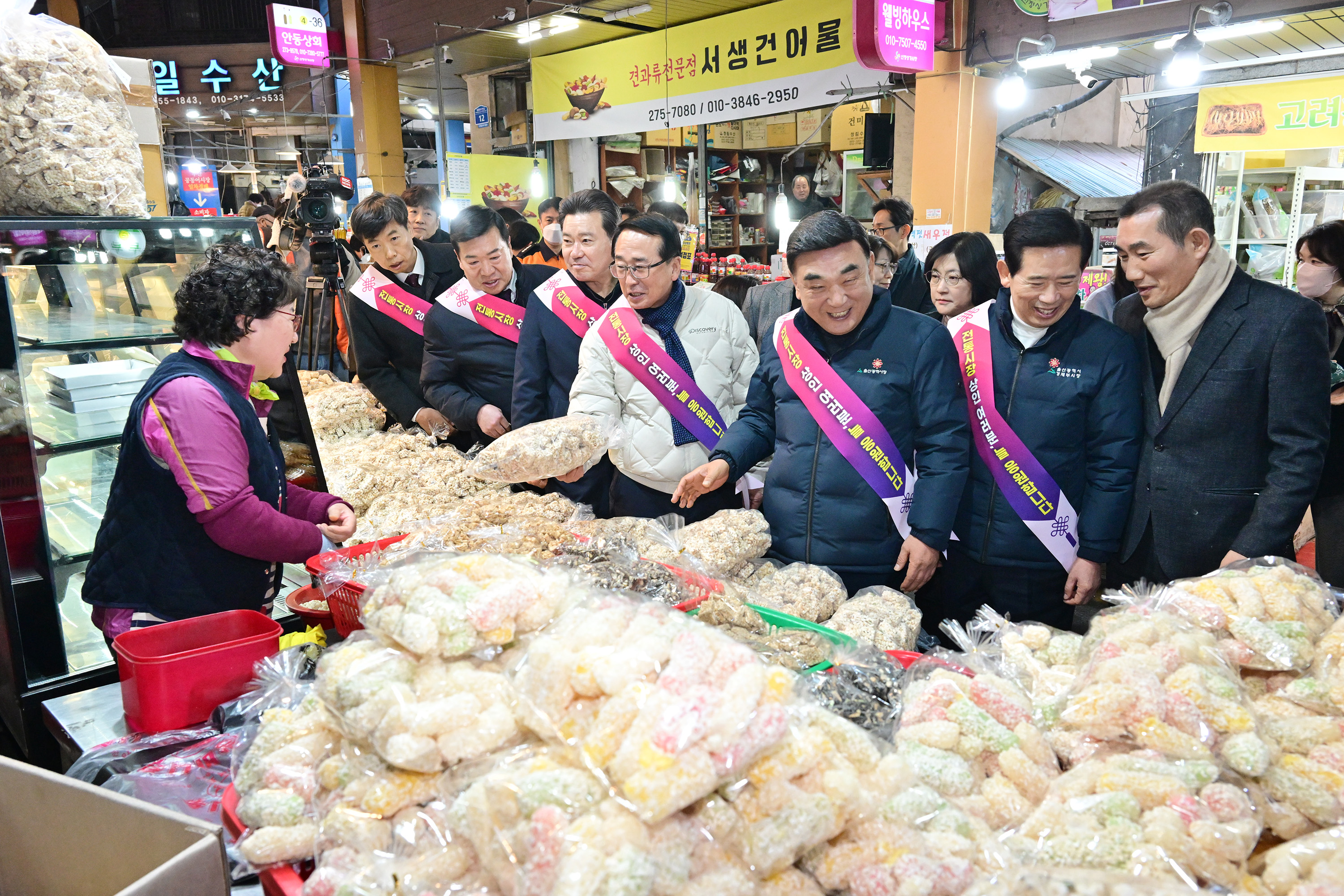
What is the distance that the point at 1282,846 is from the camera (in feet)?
3.15

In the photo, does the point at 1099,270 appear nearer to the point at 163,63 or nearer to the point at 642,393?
the point at 642,393

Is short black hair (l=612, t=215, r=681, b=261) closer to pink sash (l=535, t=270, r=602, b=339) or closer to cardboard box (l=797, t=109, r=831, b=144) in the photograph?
pink sash (l=535, t=270, r=602, b=339)

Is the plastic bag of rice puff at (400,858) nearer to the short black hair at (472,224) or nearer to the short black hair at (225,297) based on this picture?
the short black hair at (225,297)

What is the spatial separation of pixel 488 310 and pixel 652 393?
103 centimetres

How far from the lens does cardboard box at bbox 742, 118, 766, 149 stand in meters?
9.71

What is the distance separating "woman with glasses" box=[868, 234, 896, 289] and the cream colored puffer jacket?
43.4 inches

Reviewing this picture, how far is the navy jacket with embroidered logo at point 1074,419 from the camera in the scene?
2.18 m

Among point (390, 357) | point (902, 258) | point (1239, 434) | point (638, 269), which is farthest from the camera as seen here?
point (902, 258)

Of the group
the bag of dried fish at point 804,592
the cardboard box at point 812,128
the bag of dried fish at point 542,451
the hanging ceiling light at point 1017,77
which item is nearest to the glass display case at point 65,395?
the bag of dried fish at point 542,451

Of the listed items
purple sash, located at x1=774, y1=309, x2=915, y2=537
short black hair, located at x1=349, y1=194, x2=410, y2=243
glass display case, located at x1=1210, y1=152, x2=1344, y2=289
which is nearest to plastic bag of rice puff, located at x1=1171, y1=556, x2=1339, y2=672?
purple sash, located at x1=774, y1=309, x2=915, y2=537

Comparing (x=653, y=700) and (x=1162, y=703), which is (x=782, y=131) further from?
(x=653, y=700)

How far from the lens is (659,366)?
2666 millimetres

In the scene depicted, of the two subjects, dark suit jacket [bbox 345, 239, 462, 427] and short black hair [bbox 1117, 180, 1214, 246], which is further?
dark suit jacket [bbox 345, 239, 462, 427]

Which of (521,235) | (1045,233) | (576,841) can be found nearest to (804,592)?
(1045,233)
